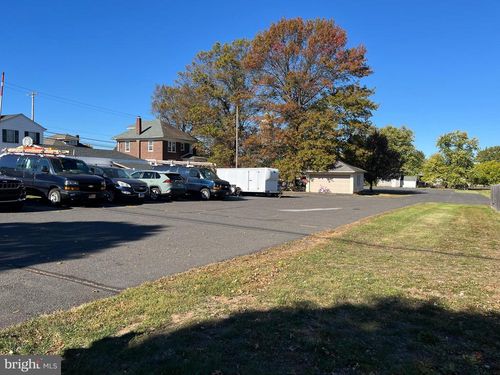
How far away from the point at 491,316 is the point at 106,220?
11200 mm

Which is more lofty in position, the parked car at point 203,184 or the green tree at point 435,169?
the green tree at point 435,169

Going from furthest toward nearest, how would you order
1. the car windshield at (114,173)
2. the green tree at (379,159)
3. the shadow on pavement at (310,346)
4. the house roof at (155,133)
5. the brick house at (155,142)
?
the green tree at (379,159), the house roof at (155,133), the brick house at (155,142), the car windshield at (114,173), the shadow on pavement at (310,346)

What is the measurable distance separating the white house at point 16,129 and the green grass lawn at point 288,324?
5482cm

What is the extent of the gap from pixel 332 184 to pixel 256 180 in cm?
1857

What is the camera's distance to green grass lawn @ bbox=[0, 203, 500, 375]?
11.6 feet

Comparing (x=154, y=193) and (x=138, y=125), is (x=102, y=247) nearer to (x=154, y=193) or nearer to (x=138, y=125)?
(x=154, y=193)

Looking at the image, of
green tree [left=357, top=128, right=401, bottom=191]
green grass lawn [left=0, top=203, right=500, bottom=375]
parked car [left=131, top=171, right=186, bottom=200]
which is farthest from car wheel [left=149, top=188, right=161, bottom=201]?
green tree [left=357, top=128, right=401, bottom=191]

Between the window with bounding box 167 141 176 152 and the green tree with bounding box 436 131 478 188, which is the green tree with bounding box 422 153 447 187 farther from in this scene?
the window with bounding box 167 141 176 152

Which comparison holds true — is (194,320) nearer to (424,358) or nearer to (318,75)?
(424,358)

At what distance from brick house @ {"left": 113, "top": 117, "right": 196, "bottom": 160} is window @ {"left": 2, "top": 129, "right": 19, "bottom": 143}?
12.6m

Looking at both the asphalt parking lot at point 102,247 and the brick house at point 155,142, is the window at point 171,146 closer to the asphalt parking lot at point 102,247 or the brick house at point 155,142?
the brick house at point 155,142

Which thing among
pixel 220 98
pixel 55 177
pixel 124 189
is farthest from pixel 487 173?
pixel 55 177

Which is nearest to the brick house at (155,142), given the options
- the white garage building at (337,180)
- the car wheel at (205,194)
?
the white garage building at (337,180)

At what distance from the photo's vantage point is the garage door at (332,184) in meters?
50.8
